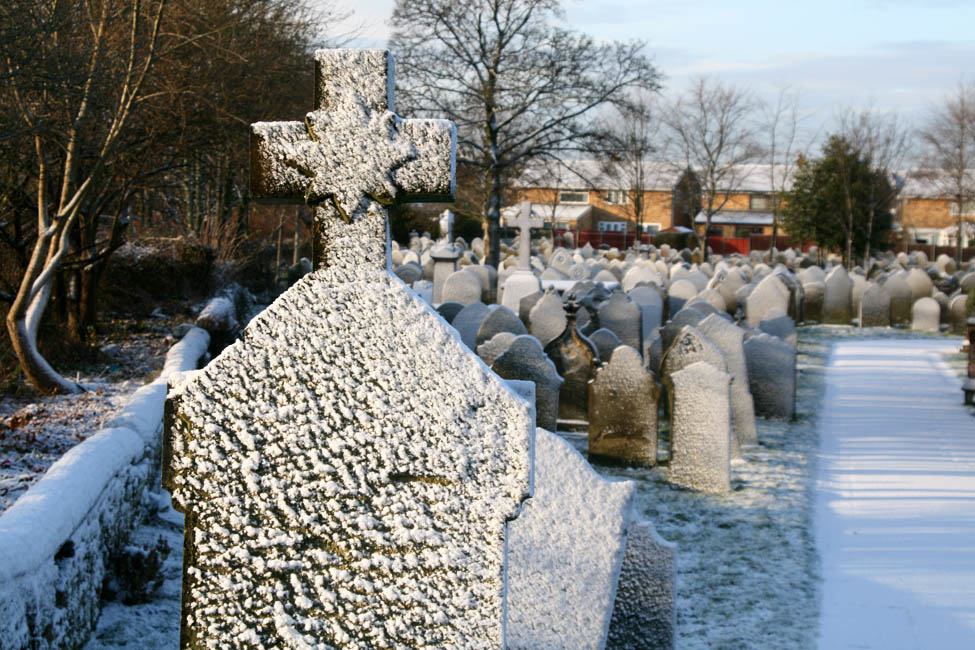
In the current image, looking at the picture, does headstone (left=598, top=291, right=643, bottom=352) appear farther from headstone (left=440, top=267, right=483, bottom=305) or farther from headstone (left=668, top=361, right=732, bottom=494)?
headstone (left=440, top=267, right=483, bottom=305)

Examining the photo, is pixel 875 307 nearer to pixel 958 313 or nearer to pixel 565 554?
pixel 958 313

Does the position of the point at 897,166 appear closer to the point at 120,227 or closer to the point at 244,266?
the point at 244,266

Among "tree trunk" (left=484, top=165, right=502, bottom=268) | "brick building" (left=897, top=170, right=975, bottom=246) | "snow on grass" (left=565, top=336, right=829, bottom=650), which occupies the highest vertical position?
"brick building" (left=897, top=170, right=975, bottom=246)

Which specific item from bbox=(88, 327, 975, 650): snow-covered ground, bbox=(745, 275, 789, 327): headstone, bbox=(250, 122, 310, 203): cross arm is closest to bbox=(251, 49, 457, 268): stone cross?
bbox=(250, 122, 310, 203): cross arm

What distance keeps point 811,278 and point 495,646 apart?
75.2 feet

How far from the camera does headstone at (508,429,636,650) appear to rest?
3750mm

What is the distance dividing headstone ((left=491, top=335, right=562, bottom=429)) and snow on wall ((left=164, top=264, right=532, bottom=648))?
6727 millimetres

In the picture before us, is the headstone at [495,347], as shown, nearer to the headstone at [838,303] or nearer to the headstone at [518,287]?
the headstone at [518,287]

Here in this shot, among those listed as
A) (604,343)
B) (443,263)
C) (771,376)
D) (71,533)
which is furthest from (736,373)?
(443,263)

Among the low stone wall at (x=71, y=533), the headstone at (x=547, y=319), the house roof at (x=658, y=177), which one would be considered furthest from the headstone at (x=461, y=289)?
the low stone wall at (x=71, y=533)

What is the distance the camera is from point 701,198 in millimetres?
48438

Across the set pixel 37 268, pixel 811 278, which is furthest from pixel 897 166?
pixel 37 268

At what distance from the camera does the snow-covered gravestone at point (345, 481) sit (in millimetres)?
1970

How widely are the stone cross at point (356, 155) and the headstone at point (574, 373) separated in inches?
329
